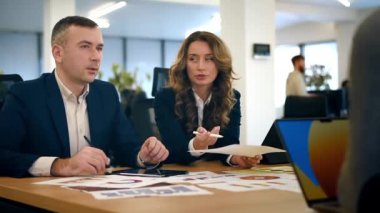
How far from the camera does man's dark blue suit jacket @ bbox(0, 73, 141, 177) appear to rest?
174cm

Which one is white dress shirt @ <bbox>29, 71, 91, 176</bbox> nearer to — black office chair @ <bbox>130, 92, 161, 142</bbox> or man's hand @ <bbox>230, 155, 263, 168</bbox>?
man's hand @ <bbox>230, 155, 263, 168</bbox>

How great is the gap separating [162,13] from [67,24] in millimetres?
9595

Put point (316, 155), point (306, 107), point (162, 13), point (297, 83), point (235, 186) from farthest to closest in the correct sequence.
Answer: point (162, 13), point (297, 83), point (306, 107), point (235, 186), point (316, 155)

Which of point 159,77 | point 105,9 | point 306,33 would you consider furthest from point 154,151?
point 306,33

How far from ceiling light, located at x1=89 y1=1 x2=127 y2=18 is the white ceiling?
158 millimetres

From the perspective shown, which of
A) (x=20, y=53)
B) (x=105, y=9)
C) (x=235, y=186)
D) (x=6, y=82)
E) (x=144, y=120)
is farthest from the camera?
(x=20, y=53)

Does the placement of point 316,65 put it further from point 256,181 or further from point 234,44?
point 256,181

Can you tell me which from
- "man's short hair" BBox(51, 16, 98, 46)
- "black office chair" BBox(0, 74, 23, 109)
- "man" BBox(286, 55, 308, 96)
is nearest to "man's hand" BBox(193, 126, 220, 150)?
"man's short hair" BBox(51, 16, 98, 46)

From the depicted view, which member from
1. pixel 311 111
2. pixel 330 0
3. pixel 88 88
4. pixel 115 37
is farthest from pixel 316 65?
pixel 88 88

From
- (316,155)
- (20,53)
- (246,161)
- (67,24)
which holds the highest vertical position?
(20,53)

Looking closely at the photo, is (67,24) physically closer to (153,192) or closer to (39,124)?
(39,124)

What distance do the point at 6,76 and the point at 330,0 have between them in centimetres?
892

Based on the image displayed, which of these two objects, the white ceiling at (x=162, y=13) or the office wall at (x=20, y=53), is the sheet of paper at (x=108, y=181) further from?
the office wall at (x=20, y=53)

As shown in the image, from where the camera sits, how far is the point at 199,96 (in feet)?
8.30
